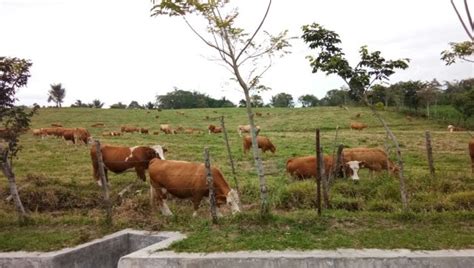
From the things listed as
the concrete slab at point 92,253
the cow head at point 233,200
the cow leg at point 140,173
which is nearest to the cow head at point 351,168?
the cow head at point 233,200

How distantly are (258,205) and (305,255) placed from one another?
360 cm

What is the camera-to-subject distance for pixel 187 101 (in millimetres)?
92500

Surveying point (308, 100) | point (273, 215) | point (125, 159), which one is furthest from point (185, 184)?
point (308, 100)

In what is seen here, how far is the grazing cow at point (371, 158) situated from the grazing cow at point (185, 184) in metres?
6.19

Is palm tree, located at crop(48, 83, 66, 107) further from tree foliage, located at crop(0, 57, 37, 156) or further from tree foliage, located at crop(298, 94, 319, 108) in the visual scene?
tree foliage, located at crop(0, 57, 37, 156)

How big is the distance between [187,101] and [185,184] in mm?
83666

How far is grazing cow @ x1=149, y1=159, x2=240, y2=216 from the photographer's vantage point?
9454 mm

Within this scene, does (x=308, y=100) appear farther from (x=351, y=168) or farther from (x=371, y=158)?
(x=351, y=168)

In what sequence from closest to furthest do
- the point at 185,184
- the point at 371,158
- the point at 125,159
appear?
1. the point at 185,184
2. the point at 125,159
3. the point at 371,158

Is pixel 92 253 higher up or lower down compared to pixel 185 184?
lower down

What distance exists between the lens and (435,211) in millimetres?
8695

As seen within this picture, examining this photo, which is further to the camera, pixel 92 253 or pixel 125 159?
pixel 125 159

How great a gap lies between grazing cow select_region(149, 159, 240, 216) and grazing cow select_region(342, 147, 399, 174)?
6.19 m

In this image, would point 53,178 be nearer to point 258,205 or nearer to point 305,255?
point 258,205
